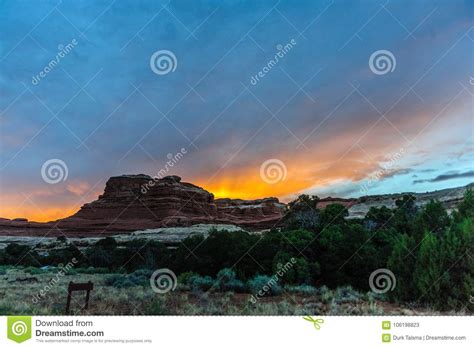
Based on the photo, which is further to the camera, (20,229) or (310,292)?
(20,229)

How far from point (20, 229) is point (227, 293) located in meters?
9.68

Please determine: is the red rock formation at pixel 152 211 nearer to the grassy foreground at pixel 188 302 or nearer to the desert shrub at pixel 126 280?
the desert shrub at pixel 126 280

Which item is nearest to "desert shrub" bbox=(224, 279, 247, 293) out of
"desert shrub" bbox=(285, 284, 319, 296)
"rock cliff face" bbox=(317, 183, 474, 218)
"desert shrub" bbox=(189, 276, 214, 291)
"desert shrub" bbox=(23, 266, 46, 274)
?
"desert shrub" bbox=(189, 276, 214, 291)

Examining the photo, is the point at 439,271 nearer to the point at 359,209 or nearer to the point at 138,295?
the point at 138,295

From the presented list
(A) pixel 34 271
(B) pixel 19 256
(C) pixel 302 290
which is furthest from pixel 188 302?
(B) pixel 19 256

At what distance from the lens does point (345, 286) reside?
12.6 metres

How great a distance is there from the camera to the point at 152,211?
1989 centimetres
